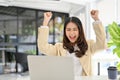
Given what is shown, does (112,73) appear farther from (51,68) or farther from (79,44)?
(79,44)

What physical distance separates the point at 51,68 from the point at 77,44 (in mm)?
706

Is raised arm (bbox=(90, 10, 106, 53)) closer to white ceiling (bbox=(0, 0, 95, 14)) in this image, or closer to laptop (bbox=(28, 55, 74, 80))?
laptop (bbox=(28, 55, 74, 80))

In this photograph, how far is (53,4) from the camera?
22.8 feet

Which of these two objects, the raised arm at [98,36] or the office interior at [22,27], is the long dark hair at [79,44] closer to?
the raised arm at [98,36]

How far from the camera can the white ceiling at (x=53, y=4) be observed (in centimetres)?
633

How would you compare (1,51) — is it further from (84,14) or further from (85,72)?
(85,72)

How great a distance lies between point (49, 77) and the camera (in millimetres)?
1555

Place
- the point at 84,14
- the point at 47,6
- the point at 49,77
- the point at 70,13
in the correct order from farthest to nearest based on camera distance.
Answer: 1. the point at 70,13
2. the point at 47,6
3. the point at 84,14
4. the point at 49,77

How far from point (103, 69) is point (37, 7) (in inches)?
126

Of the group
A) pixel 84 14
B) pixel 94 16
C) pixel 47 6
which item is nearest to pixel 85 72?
pixel 94 16

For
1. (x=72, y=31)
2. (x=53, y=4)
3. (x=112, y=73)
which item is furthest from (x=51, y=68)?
(x=53, y=4)

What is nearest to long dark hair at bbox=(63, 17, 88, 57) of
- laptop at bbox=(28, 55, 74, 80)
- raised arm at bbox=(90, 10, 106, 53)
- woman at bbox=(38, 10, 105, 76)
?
woman at bbox=(38, 10, 105, 76)

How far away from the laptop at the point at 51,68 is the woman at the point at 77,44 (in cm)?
57

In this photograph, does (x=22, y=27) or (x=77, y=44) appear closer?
(x=77, y=44)
